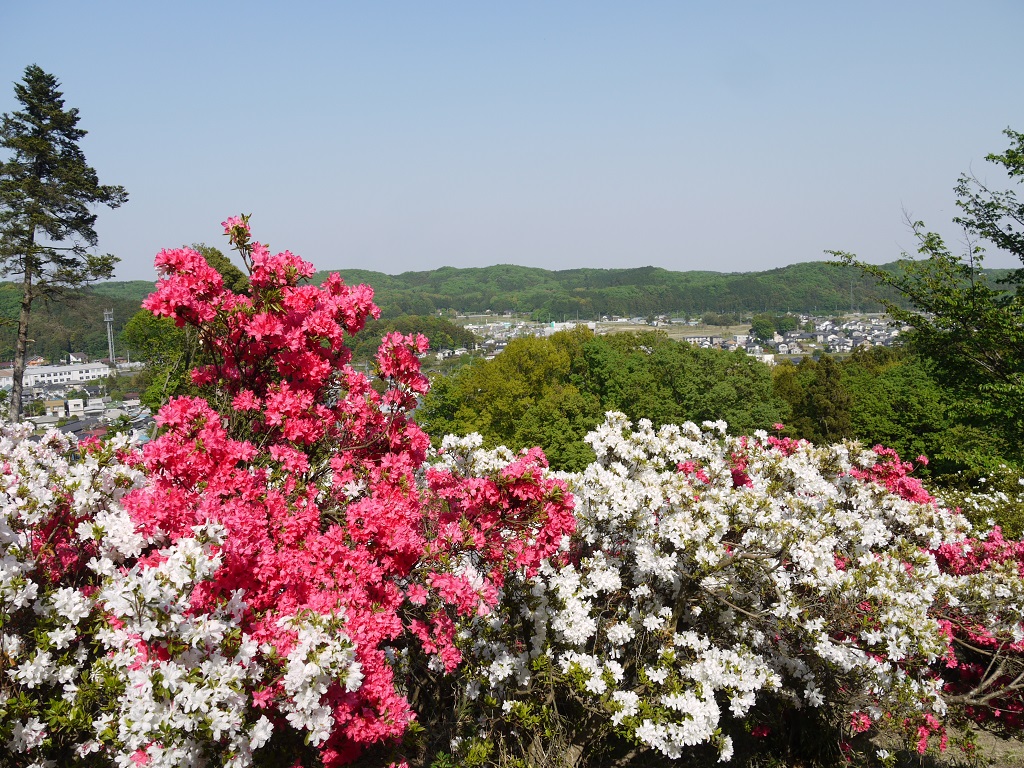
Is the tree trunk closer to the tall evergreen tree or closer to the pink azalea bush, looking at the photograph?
the tall evergreen tree

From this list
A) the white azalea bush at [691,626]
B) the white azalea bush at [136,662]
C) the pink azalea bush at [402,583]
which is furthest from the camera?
the white azalea bush at [691,626]

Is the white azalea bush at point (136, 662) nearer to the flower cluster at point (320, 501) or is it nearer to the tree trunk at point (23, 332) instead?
the flower cluster at point (320, 501)

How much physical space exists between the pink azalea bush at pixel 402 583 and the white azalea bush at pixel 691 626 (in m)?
0.03

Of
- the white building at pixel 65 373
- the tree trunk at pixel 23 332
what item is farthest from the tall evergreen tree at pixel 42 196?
the white building at pixel 65 373

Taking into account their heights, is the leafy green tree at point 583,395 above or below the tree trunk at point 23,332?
below

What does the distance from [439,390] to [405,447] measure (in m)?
27.0

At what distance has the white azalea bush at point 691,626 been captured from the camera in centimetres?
544

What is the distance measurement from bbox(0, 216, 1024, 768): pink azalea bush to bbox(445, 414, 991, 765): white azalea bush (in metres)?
0.03

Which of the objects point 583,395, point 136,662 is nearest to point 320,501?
point 136,662

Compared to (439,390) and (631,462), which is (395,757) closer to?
(631,462)

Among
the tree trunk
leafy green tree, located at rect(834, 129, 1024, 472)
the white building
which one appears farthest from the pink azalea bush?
the white building

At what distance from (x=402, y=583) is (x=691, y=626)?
9.64 ft

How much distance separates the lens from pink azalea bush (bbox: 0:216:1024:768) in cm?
320

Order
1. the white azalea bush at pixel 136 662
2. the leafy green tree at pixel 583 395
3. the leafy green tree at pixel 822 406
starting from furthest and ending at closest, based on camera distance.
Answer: the leafy green tree at pixel 822 406 < the leafy green tree at pixel 583 395 < the white azalea bush at pixel 136 662
